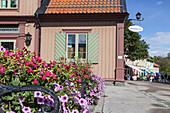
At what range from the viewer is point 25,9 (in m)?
11.0

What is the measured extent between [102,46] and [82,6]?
8.87ft

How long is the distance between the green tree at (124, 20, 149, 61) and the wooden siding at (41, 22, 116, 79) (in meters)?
17.1

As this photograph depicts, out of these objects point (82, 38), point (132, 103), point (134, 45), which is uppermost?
point (134, 45)

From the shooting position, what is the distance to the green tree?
27078 mm

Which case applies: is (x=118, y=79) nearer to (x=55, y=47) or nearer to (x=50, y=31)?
(x=55, y=47)

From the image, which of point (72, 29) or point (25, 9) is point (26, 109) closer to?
point (72, 29)

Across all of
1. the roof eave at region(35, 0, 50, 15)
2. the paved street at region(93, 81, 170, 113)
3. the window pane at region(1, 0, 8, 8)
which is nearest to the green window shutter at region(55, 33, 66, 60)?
the roof eave at region(35, 0, 50, 15)

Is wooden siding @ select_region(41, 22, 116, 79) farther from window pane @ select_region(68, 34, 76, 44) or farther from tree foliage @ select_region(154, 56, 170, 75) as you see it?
tree foliage @ select_region(154, 56, 170, 75)

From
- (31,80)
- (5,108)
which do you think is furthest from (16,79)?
(5,108)

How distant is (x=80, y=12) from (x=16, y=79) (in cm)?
863

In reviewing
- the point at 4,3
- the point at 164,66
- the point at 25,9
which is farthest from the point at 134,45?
the point at 164,66

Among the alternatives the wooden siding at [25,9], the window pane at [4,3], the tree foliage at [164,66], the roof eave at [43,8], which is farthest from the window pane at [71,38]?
the tree foliage at [164,66]

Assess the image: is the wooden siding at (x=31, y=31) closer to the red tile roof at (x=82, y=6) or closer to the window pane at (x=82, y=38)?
the red tile roof at (x=82, y=6)

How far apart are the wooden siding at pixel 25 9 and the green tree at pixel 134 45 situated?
18.0m
